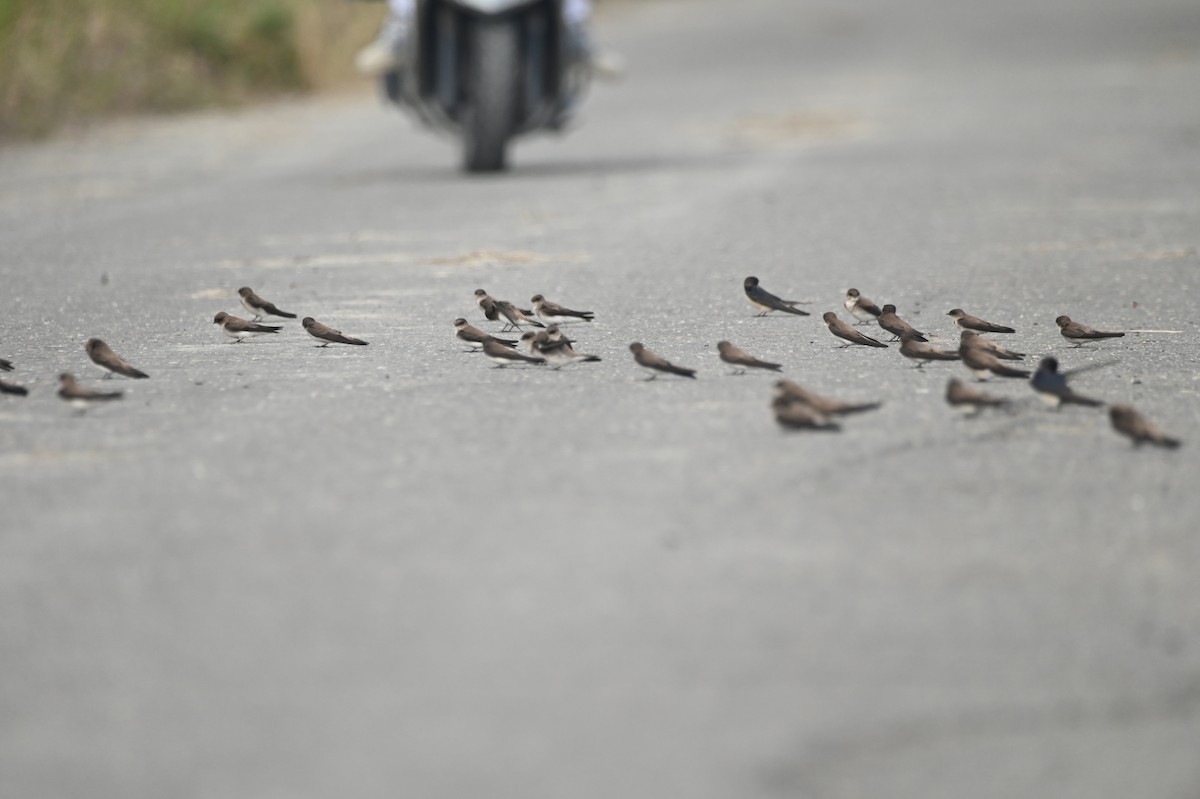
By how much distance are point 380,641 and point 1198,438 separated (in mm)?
3300

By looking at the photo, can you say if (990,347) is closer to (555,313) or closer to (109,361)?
(555,313)

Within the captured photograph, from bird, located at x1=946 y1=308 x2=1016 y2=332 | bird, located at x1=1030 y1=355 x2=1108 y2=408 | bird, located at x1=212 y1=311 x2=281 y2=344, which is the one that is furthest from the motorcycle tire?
bird, located at x1=1030 y1=355 x2=1108 y2=408

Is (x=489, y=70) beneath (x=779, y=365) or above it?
above

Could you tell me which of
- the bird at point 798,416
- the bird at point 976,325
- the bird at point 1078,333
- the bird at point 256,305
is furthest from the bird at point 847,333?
the bird at point 256,305

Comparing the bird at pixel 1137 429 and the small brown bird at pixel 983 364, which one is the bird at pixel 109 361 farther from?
the bird at pixel 1137 429

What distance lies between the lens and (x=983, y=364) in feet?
23.9

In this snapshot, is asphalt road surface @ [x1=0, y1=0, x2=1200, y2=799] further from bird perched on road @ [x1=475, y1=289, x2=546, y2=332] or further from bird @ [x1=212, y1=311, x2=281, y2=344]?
bird perched on road @ [x1=475, y1=289, x2=546, y2=332]

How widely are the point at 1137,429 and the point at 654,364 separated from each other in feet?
6.68

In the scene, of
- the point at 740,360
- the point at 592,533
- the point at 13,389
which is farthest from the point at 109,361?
the point at 592,533

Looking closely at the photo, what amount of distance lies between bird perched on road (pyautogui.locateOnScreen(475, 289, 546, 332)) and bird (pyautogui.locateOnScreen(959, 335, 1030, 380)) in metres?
2.33

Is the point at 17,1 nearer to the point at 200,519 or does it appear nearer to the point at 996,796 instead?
the point at 200,519

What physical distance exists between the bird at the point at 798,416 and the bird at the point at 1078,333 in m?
2.16

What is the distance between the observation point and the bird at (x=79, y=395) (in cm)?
698

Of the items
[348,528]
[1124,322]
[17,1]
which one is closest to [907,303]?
[1124,322]
